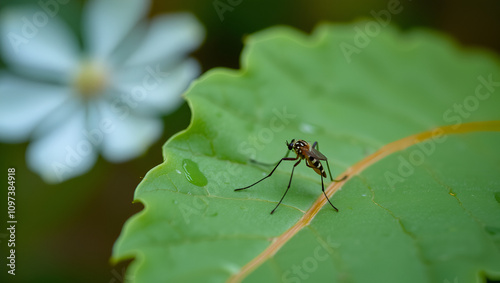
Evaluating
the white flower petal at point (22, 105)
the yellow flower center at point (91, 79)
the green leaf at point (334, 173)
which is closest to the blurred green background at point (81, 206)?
the white flower petal at point (22, 105)

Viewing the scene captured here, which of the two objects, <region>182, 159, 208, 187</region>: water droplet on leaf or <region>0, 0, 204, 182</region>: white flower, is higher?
<region>182, 159, 208, 187</region>: water droplet on leaf

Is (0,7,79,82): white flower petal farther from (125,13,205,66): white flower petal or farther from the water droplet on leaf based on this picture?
the water droplet on leaf

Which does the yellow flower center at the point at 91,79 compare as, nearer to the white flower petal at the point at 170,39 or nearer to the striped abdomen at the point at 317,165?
the white flower petal at the point at 170,39

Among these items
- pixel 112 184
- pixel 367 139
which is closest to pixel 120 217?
pixel 112 184

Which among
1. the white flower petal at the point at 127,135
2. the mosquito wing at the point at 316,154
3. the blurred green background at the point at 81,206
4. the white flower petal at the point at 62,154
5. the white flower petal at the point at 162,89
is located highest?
the mosquito wing at the point at 316,154

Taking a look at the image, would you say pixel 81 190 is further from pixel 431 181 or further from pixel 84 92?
pixel 431 181

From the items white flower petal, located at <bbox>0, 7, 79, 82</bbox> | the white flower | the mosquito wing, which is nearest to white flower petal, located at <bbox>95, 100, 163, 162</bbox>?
the white flower
